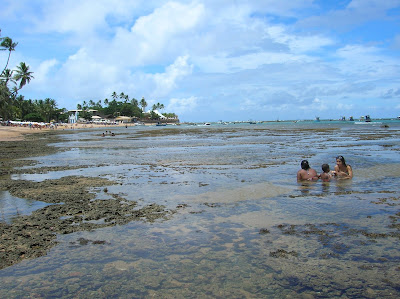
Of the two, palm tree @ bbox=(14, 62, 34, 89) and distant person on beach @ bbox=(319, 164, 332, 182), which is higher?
palm tree @ bbox=(14, 62, 34, 89)

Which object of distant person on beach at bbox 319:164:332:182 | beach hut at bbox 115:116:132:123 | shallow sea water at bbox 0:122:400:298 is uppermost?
beach hut at bbox 115:116:132:123

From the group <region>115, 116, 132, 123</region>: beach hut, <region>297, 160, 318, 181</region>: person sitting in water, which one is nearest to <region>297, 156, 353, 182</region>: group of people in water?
<region>297, 160, 318, 181</region>: person sitting in water

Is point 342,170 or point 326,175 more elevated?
point 342,170

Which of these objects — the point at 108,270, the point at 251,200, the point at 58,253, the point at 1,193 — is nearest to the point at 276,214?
the point at 251,200

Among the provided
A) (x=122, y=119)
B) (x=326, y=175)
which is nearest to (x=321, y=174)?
(x=326, y=175)

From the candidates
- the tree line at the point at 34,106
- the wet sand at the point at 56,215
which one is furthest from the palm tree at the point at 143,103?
the wet sand at the point at 56,215

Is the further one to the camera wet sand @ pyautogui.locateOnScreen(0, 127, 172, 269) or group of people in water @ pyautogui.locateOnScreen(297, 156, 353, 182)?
group of people in water @ pyautogui.locateOnScreen(297, 156, 353, 182)

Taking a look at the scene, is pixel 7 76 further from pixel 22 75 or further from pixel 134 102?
pixel 134 102

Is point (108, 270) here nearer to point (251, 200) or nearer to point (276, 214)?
point (276, 214)

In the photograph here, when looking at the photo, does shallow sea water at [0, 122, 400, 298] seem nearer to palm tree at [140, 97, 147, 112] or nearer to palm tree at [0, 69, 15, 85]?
palm tree at [0, 69, 15, 85]

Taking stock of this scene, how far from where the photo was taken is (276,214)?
26.1ft

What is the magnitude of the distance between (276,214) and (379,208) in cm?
268

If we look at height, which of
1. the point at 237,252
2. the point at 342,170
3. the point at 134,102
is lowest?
the point at 237,252

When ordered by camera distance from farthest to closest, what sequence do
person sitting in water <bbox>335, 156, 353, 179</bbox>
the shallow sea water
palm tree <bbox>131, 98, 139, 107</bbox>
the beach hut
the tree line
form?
palm tree <bbox>131, 98, 139, 107</bbox>
the beach hut
the tree line
person sitting in water <bbox>335, 156, 353, 179</bbox>
the shallow sea water
